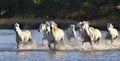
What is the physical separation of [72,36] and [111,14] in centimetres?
3459

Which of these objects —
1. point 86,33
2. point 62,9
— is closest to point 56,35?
point 86,33

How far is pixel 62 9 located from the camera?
65125 millimetres

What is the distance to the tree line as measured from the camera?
2397 inches

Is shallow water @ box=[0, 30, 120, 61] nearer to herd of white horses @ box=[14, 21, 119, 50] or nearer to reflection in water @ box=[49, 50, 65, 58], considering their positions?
reflection in water @ box=[49, 50, 65, 58]

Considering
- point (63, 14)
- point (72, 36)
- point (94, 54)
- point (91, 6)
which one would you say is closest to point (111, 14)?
point (91, 6)

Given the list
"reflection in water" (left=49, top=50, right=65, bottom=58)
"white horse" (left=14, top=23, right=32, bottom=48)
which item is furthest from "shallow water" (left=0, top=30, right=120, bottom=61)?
"white horse" (left=14, top=23, right=32, bottom=48)

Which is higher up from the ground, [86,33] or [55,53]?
[86,33]

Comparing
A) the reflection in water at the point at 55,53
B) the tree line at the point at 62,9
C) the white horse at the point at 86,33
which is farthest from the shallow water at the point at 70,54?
the tree line at the point at 62,9

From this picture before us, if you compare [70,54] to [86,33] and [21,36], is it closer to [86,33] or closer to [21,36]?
[86,33]

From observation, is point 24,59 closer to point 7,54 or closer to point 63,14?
point 7,54

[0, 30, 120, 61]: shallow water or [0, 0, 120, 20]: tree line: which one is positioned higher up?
[0, 30, 120, 61]: shallow water

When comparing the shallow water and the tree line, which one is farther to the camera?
the tree line

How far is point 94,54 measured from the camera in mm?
20094

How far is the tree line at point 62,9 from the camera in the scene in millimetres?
60875
